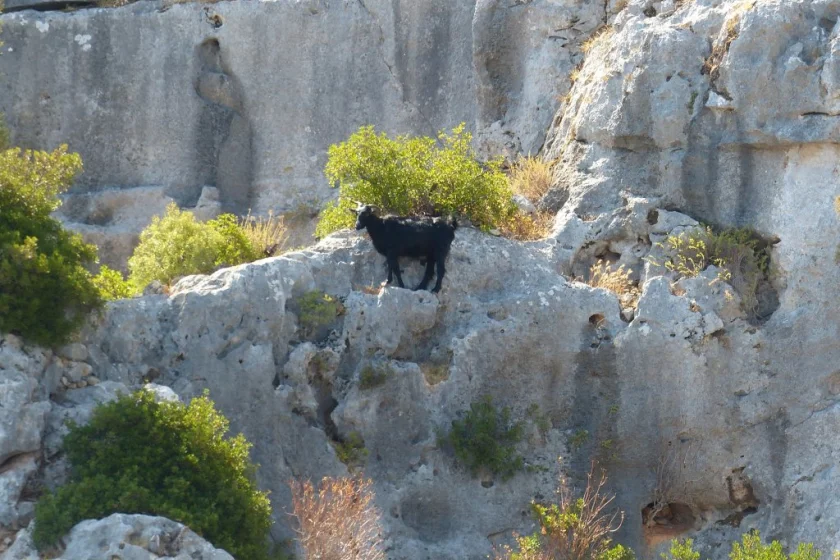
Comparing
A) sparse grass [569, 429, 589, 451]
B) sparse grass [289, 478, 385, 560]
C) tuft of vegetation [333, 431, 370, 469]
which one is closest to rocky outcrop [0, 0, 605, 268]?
sparse grass [569, 429, 589, 451]

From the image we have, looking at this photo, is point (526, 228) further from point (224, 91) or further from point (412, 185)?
point (224, 91)

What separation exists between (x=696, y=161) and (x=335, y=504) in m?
6.55

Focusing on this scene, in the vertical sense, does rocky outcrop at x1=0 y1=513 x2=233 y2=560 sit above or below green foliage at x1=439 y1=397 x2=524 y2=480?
above

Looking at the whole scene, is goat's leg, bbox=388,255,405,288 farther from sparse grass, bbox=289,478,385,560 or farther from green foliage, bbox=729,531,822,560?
green foliage, bbox=729,531,822,560

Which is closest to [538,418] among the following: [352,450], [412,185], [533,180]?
[352,450]

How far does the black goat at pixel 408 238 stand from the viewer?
625 inches

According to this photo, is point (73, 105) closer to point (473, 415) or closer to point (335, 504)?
point (473, 415)

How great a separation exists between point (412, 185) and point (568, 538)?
455 centimetres

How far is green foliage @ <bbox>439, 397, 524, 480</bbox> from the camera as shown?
1525 centimetres

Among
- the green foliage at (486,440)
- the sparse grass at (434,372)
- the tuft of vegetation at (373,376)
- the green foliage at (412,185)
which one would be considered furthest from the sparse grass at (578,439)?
the green foliage at (412,185)

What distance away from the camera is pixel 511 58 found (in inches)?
831

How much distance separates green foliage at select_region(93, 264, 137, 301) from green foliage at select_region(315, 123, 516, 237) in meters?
2.38

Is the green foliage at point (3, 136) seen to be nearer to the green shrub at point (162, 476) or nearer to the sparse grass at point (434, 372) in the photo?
the sparse grass at point (434, 372)

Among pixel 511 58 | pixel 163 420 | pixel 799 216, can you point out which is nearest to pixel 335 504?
pixel 163 420
